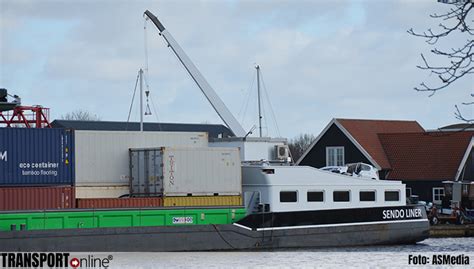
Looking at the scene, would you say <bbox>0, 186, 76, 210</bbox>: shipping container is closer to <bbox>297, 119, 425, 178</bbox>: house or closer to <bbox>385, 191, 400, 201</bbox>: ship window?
<bbox>385, 191, 400, 201</bbox>: ship window

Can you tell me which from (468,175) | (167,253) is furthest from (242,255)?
(468,175)

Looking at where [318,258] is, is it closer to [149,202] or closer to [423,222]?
[149,202]

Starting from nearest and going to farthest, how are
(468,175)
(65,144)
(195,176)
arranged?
(65,144) → (195,176) → (468,175)

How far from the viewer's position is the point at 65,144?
104 ft

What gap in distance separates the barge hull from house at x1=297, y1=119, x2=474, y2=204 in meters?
21.3

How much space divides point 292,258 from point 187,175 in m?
4.82

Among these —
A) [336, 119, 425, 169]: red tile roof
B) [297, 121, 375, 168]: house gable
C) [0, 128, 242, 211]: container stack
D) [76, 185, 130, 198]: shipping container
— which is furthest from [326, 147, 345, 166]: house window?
[76, 185, 130, 198]: shipping container

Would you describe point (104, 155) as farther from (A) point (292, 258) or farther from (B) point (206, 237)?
(A) point (292, 258)

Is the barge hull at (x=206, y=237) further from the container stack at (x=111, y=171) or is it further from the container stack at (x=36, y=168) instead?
the container stack at (x=36, y=168)

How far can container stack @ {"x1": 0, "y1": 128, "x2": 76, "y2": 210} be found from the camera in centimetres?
3083

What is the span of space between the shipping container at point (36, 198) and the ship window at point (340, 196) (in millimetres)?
10646

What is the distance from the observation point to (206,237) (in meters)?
34.5

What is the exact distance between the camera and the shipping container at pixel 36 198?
30984 millimetres

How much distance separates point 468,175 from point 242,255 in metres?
31.3
